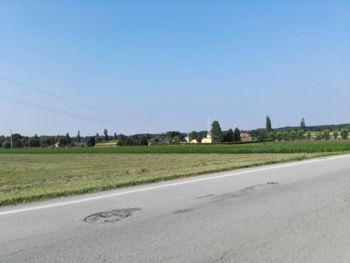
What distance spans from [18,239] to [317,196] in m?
6.09

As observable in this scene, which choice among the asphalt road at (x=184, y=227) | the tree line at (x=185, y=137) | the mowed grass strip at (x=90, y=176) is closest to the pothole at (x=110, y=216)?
the asphalt road at (x=184, y=227)

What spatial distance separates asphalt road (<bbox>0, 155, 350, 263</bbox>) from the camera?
5379mm

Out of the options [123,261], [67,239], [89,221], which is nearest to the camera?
[123,261]

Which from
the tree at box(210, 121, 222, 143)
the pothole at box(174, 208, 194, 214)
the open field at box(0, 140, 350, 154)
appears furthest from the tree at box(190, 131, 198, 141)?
the pothole at box(174, 208, 194, 214)

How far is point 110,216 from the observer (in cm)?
747

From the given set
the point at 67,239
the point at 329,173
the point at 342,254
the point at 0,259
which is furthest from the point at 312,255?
the point at 329,173

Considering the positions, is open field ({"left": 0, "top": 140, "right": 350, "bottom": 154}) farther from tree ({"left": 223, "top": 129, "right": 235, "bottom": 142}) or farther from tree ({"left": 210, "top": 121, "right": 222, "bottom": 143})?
tree ({"left": 223, "top": 129, "right": 235, "bottom": 142})

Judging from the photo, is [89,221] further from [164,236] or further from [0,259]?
[0,259]

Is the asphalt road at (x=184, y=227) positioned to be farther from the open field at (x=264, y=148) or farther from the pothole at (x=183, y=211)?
the open field at (x=264, y=148)

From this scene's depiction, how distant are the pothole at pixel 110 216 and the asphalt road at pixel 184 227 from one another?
0.02 m

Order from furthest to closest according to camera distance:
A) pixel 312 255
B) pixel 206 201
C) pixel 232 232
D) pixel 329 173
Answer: pixel 329 173
pixel 206 201
pixel 232 232
pixel 312 255

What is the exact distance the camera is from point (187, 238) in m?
6.07

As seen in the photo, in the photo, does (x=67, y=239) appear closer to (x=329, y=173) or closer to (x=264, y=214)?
(x=264, y=214)

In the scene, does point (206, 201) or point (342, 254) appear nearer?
Answer: point (342, 254)
